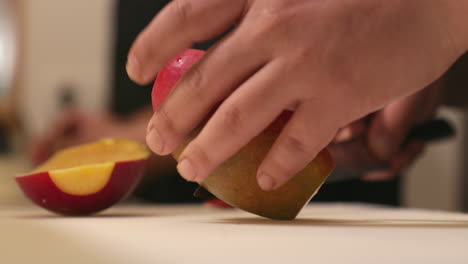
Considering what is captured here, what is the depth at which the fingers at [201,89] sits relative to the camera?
0.51 m

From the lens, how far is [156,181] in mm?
1869

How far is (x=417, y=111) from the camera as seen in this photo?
1023 mm

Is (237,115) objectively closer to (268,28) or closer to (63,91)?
(268,28)

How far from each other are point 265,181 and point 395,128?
1.70 ft

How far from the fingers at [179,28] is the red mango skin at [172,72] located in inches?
1.9

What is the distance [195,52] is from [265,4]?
12 cm

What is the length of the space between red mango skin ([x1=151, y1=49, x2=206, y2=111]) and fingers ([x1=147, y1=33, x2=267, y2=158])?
57 mm

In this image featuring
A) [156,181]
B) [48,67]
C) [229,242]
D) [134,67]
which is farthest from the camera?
[48,67]

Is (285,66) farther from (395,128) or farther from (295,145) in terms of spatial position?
(395,128)

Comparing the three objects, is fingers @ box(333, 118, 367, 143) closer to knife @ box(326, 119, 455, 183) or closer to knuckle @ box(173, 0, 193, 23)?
knife @ box(326, 119, 455, 183)

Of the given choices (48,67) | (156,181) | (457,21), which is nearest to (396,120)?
(457,21)

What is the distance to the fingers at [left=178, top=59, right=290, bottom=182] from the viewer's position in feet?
1.65

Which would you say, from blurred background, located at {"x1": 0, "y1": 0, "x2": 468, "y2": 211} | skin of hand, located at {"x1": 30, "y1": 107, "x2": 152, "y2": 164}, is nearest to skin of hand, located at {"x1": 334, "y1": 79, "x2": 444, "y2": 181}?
skin of hand, located at {"x1": 30, "y1": 107, "x2": 152, "y2": 164}

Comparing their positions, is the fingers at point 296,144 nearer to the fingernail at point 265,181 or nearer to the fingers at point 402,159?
the fingernail at point 265,181
